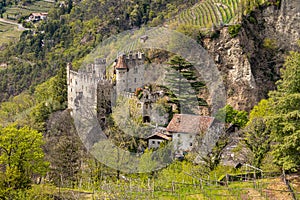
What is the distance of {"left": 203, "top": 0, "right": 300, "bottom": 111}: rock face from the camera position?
37.9 m

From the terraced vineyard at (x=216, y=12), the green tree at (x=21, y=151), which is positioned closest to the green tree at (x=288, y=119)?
the green tree at (x=21, y=151)

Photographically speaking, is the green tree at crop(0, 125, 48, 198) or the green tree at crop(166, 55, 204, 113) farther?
the green tree at crop(166, 55, 204, 113)

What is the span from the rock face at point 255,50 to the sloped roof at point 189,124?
7.22 metres

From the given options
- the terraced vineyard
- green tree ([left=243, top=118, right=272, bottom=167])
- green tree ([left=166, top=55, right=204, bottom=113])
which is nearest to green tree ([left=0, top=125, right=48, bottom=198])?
green tree ([left=243, top=118, right=272, bottom=167])

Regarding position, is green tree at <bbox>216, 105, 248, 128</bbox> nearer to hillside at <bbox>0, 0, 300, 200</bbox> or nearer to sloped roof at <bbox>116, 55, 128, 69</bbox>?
hillside at <bbox>0, 0, 300, 200</bbox>

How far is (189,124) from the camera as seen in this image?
3056 centimetres

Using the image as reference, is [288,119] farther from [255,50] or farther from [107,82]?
[255,50]

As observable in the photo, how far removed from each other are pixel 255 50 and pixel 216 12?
6765 mm

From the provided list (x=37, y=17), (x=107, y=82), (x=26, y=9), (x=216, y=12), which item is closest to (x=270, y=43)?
(x=216, y=12)

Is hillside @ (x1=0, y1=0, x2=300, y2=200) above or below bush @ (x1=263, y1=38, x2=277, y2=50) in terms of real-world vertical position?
below

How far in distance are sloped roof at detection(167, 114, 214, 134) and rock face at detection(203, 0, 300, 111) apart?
7220mm

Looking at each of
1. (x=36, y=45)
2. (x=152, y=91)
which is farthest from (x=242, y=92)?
(x=36, y=45)

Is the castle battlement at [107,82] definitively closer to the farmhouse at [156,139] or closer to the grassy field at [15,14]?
the farmhouse at [156,139]

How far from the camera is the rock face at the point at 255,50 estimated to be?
124 ft
